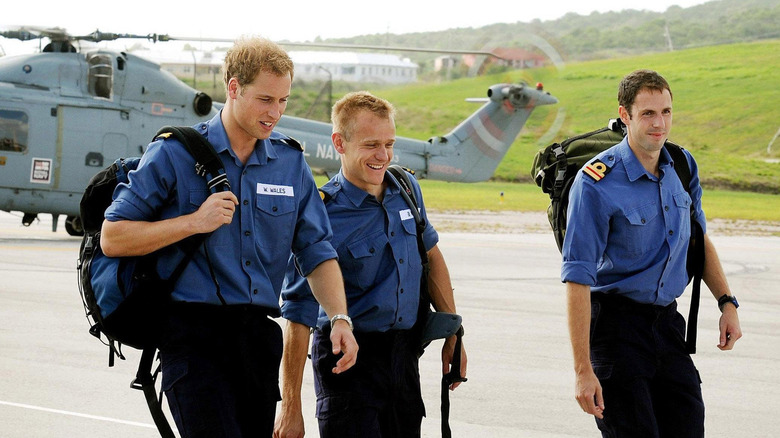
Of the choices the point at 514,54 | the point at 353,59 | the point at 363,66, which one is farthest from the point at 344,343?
the point at 363,66

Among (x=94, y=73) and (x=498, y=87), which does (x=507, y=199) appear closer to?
(x=498, y=87)

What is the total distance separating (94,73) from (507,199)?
27.0 meters

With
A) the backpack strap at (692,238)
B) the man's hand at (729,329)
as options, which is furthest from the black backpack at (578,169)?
the man's hand at (729,329)

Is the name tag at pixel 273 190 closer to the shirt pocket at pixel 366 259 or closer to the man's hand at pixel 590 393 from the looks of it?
the shirt pocket at pixel 366 259

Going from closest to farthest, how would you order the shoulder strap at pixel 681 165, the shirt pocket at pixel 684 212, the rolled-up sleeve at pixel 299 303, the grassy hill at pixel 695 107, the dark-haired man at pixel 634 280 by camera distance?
1. the rolled-up sleeve at pixel 299 303
2. the dark-haired man at pixel 634 280
3. the shirt pocket at pixel 684 212
4. the shoulder strap at pixel 681 165
5. the grassy hill at pixel 695 107

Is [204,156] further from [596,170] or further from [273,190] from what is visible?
[596,170]

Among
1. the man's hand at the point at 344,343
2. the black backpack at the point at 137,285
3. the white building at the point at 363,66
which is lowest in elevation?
the man's hand at the point at 344,343

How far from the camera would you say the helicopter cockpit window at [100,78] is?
1684 cm

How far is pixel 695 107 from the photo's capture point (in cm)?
6769

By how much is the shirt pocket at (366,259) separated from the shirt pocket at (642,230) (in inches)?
37.5

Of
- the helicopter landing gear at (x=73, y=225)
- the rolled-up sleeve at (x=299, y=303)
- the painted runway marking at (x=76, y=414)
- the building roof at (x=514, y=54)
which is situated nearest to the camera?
the rolled-up sleeve at (x=299, y=303)

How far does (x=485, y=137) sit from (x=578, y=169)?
19460 mm

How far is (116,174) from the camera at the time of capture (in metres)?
3.54

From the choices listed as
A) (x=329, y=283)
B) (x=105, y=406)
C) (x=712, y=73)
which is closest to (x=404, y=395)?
(x=329, y=283)
